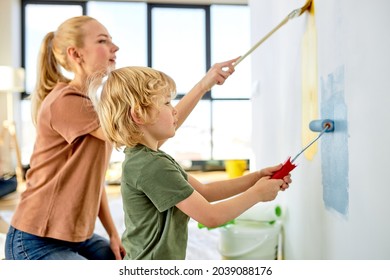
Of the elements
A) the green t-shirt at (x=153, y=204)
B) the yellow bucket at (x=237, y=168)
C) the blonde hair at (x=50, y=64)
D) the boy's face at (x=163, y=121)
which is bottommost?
the yellow bucket at (x=237, y=168)

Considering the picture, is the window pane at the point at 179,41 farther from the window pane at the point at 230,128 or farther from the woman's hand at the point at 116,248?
the woman's hand at the point at 116,248

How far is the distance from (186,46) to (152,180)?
3.27 m

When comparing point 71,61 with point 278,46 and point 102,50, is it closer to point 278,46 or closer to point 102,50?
point 102,50

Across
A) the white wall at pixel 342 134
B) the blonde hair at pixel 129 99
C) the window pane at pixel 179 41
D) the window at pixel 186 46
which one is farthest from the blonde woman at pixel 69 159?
the window pane at pixel 179 41

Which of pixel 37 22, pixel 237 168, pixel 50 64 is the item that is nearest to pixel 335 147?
pixel 50 64

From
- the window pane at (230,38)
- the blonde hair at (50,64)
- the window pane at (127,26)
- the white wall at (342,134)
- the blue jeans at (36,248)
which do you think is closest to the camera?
the white wall at (342,134)

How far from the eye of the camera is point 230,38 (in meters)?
3.60

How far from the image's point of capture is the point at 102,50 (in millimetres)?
836

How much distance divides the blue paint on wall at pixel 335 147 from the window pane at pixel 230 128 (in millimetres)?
2811

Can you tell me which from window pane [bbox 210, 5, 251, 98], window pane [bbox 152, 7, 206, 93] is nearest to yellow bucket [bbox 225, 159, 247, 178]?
window pane [bbox 210, 5, 251, 98]

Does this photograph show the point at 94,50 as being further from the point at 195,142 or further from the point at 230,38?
the point at 230,38

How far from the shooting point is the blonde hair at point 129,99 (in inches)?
25.0

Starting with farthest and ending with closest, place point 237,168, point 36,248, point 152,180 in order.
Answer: point 237,168, point 36,248, point 152,180
